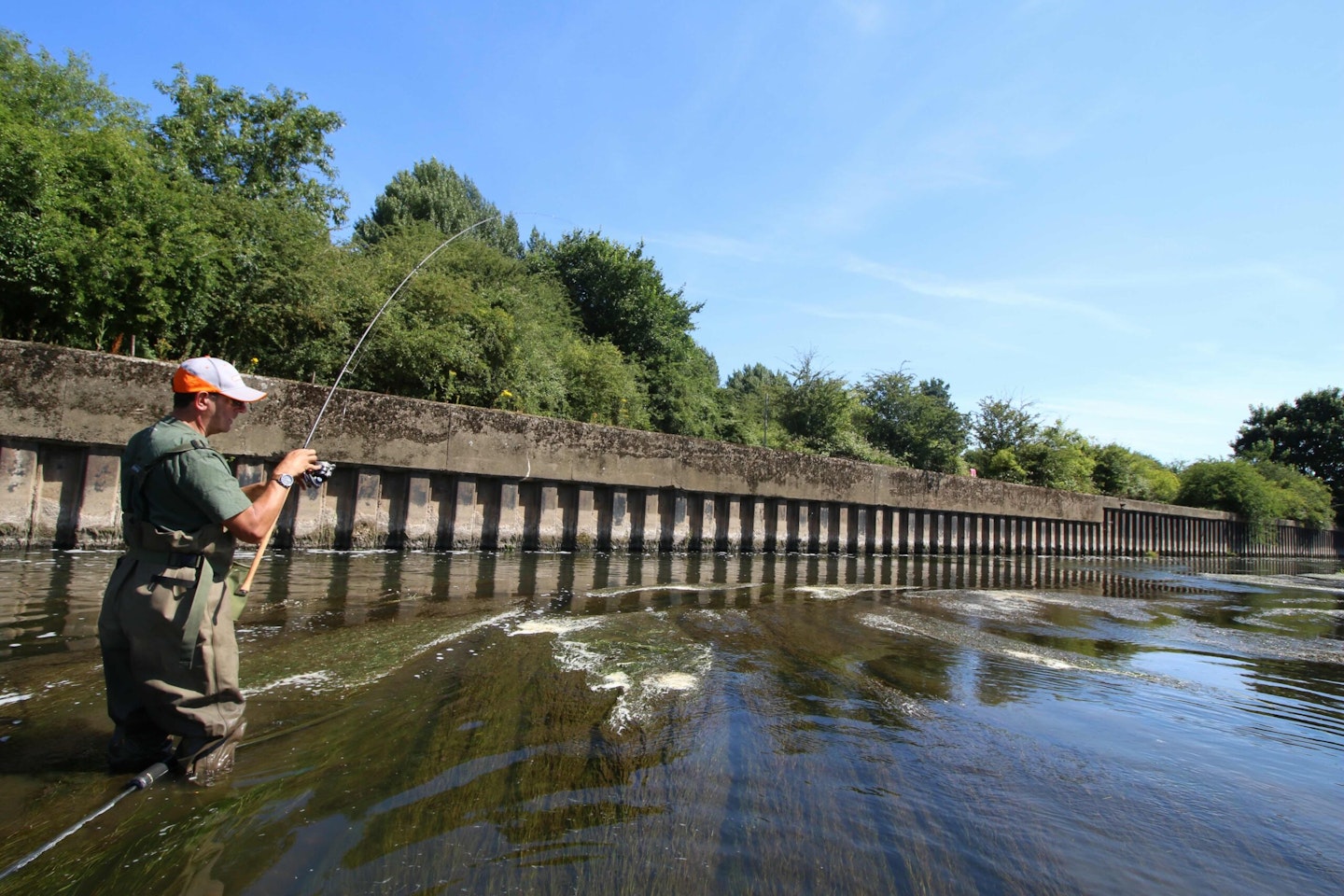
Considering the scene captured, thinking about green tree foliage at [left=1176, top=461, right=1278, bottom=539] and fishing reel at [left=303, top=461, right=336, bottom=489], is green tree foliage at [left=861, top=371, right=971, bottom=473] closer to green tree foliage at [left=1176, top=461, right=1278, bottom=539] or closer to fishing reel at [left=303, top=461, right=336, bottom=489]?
green tree foliage at [left=1176, top=461, right=1278, bottom=539]

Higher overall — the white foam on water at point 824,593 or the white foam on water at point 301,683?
the white foam on water at point 301,683

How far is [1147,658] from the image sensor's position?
18.7 feet

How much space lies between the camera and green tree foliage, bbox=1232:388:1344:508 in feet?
160

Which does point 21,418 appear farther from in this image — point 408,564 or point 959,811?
point 959,811

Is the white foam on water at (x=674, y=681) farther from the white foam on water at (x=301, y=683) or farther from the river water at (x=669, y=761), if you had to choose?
the white foam on water at (x=301, y=683)

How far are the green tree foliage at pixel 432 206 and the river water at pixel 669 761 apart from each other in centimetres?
2912

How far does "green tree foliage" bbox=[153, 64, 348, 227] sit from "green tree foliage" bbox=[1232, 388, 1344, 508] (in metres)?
57.3

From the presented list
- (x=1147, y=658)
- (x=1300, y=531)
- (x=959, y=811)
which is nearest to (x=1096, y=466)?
(x=1300, y=531)

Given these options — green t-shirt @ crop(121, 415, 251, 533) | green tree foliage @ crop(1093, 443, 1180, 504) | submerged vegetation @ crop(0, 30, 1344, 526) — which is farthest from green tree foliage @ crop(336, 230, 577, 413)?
green tree foliage @ crop(1093, 443, 1180, 504)

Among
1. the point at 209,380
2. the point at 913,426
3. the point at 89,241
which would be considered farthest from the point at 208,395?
the point at 913,426

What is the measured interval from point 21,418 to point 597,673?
7527mm

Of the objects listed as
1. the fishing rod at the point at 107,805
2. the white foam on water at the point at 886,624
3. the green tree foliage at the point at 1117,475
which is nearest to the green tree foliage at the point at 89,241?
the fishing rod at the point at 107,805

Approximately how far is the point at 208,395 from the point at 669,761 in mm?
2265

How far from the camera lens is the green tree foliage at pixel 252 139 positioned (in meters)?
17.9
